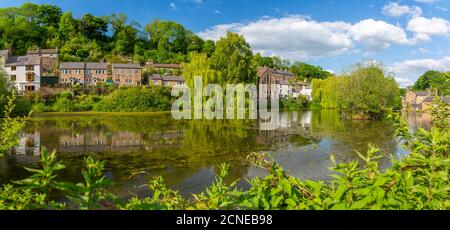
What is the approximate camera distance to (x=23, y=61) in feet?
202

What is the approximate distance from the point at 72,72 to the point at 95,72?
4.39m

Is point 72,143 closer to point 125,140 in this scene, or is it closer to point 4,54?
point 125,140

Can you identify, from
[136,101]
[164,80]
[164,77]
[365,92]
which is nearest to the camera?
[365,92]

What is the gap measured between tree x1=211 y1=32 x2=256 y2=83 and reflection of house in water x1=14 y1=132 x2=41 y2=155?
31662mm

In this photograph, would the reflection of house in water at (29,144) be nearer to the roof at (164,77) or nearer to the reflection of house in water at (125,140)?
the reflection of house in water at (125,140)

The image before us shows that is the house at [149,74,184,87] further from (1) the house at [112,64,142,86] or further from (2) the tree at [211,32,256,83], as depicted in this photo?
(2) the tree at [211,32,256,83]

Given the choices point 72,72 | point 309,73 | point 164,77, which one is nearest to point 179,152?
point 164,77

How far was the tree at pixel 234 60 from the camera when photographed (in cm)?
5222

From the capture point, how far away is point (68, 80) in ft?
221

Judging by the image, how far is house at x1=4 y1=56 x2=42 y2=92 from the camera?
200 feet

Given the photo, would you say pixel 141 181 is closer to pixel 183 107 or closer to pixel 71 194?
pixel 71 194

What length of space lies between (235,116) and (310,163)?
27873 mm

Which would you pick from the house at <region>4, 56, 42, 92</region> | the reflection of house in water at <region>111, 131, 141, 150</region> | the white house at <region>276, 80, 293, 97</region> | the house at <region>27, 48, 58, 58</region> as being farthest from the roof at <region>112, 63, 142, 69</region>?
the white house at <region>276, 80, 293, 97</region>
